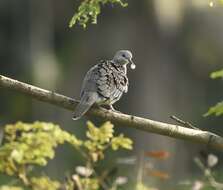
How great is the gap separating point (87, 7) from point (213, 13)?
58.3ft

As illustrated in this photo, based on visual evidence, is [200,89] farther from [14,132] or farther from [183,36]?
[14,132]

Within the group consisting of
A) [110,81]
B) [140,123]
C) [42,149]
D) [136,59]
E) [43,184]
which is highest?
[140,123]

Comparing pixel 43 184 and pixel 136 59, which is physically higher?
pixel 43 184

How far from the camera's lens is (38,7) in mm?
27531

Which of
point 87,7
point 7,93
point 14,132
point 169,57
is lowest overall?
point 7,93

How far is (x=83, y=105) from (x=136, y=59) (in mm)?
16564

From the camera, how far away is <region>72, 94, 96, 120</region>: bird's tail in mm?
7496

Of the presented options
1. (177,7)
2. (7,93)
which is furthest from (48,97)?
(7,93)

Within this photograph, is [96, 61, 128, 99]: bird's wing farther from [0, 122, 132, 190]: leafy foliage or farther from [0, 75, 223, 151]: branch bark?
[0, 75, 223, 151]: branch bark

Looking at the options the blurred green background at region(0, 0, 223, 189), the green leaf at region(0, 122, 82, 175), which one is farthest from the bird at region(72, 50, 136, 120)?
the blurred green background at region(0, 0, 223, 189)

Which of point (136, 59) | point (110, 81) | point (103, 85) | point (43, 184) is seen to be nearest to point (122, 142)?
point (43, 184)

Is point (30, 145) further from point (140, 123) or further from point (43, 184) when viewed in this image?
point (140, 123)

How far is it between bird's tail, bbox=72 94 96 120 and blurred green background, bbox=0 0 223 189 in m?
14.2

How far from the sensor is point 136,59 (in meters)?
24.1
